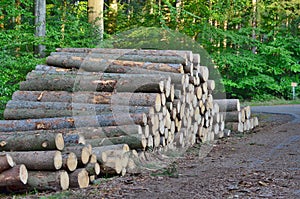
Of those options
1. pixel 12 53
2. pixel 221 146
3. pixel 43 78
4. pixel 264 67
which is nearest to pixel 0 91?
pixel 43 78

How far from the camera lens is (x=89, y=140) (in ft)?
30.7

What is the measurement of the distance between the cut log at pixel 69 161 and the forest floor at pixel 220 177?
1.36ft

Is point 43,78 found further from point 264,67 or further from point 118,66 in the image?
point 264,67

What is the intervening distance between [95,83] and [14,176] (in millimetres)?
4034

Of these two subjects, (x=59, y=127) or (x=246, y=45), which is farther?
(x=246, y=45)

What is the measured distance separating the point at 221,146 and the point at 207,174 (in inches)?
164

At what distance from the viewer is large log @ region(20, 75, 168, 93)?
10750mm

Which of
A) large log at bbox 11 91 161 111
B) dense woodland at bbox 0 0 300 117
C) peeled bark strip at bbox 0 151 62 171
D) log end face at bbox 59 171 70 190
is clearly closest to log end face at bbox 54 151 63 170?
peeled bark strip at bbox 0 151 62 171

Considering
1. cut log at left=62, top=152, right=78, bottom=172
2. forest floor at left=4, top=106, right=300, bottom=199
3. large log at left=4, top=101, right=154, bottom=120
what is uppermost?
large log at left=4, top=101, right=154, bottom=120

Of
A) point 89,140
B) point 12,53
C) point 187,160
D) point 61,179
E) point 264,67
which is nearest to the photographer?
point 61,179

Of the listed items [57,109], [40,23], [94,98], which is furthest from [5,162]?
[40,23]

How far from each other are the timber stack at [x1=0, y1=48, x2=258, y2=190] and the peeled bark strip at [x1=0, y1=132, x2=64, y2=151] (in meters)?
0.02

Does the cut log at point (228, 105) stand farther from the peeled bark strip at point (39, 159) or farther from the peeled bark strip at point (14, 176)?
the peeled bark strip at point (14, 176)

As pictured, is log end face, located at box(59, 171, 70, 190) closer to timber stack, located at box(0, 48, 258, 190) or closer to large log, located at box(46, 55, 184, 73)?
timber stack, located at box(0, 48, 258, 190)
